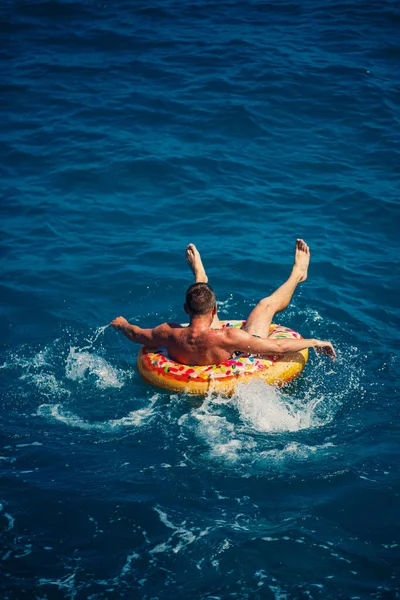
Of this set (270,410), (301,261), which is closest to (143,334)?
(270,410)

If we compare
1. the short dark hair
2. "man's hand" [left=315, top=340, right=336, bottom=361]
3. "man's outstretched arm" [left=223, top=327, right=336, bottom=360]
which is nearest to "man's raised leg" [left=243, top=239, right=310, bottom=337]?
"man's outstretched arm" [left=223, top=327, right=336, bottom=360]

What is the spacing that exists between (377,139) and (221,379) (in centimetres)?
838

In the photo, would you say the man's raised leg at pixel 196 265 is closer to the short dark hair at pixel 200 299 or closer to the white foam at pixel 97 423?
the short dark hair at pixel 200 299

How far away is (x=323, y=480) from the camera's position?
251 inches

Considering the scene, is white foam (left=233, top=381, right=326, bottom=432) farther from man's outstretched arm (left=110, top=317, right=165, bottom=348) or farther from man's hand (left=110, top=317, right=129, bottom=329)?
man's hand (left=110, top=317, right=129, bottom=329)

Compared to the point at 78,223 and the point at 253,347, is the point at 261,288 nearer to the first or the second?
the point at 253,347

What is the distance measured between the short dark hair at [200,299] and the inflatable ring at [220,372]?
0.71 meters

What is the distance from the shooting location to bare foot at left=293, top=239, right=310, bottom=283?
8.93m

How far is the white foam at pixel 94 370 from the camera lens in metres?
8.20

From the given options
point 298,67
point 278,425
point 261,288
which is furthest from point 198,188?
point 278,425

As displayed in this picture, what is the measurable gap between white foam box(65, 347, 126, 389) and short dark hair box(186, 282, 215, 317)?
149cm

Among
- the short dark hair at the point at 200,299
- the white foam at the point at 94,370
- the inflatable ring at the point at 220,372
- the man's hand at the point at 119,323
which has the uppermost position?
the short dark hair at the point at 200,299

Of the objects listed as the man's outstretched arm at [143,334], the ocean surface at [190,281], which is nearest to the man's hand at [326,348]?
the ocean surface at [190,281]

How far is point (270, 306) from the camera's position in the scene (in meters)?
8.32
